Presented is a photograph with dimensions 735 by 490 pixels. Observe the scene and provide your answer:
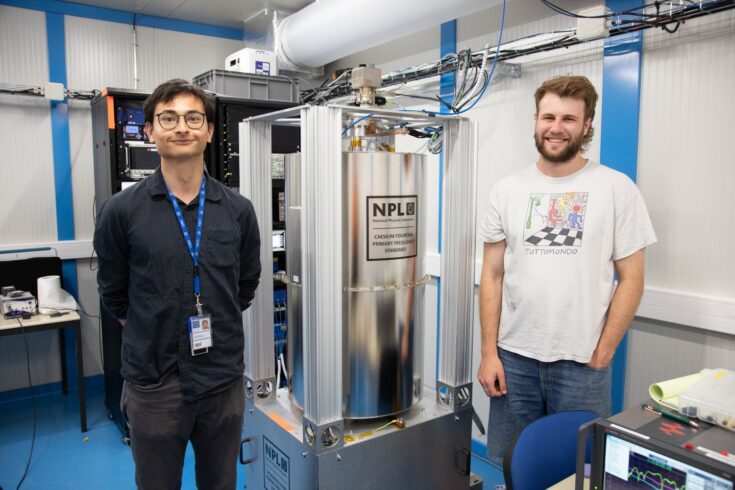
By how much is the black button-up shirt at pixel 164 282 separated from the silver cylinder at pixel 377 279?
224 millimetres

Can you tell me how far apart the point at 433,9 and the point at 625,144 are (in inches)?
40.9

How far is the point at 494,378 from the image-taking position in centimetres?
179

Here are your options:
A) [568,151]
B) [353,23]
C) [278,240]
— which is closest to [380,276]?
[568,151]

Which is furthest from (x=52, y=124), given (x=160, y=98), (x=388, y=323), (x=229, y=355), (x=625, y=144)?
(x=625, y=144)

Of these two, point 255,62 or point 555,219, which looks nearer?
point 555,219

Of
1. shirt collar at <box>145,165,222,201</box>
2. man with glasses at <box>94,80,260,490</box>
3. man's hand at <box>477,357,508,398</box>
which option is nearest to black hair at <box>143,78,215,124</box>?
man with glasses at <box>94,80,260,490</box>

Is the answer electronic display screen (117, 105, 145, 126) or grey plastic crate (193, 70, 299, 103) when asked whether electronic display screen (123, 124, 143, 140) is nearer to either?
electronic display screen (117, 105, 145, 126)

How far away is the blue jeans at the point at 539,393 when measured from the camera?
5.41 feet

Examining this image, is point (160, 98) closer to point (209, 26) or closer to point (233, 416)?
point (233, 416)

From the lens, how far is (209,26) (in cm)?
420

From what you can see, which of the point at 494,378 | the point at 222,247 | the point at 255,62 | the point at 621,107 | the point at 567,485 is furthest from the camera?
the point at 255,62

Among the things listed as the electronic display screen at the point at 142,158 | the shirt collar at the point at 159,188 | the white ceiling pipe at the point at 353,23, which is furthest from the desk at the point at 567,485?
the electronic display screen at the point at 142,158

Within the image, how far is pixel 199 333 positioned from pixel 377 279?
1.70 ft

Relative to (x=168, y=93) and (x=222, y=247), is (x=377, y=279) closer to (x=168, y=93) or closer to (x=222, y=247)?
(x=222, y=247)
